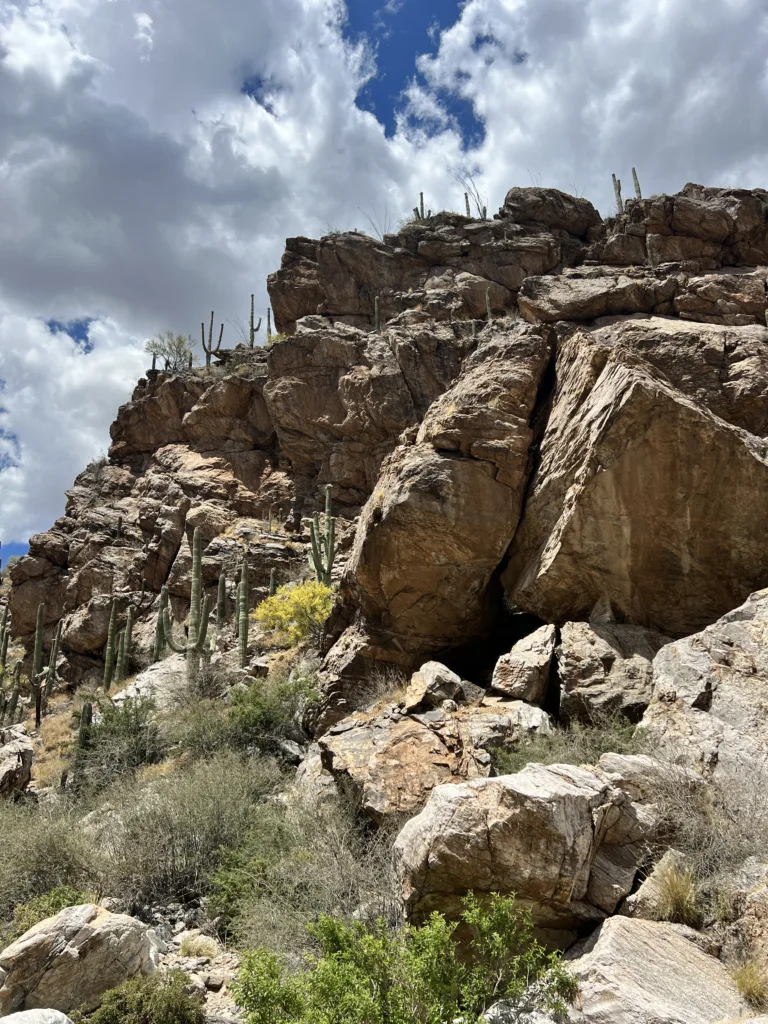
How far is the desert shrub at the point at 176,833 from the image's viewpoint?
7.99 metres

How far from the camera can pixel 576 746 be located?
8141 millimetres

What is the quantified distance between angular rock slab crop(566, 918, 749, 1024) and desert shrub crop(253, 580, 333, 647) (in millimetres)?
14323

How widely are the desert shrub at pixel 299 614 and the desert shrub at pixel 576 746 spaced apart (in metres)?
10.9

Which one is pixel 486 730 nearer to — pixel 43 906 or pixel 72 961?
pixel 72 961

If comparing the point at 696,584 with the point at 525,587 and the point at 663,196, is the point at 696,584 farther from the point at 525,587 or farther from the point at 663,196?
the point at 663,196

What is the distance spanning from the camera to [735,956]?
16.0 feet

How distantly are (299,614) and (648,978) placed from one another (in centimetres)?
1665

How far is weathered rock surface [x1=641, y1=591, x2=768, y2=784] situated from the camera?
7133 mm

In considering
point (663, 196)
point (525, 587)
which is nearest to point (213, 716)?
point (525, 587)

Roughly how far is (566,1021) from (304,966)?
2.71 meters

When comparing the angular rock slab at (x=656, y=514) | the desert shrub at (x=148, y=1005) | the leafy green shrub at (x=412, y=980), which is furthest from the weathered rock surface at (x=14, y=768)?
the angular rock slab at (x=656, y=514)

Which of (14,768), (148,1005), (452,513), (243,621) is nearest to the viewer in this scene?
(148,1005)

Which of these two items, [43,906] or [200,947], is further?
[43,906]

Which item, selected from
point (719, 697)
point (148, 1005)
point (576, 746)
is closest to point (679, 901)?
point (576, 746)
